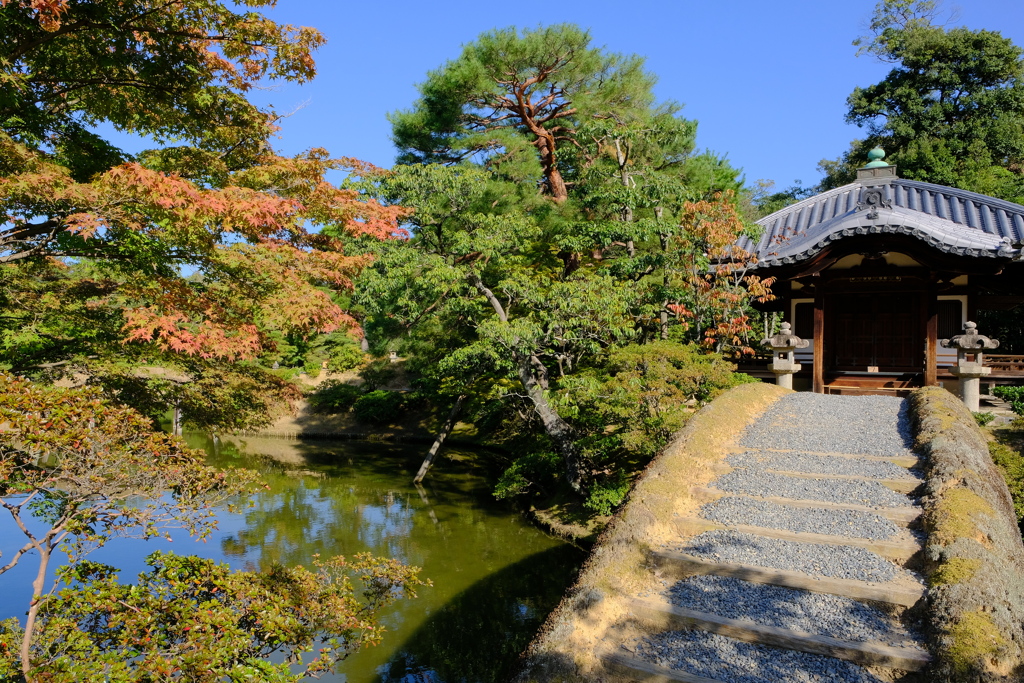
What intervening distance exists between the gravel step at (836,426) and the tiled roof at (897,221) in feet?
8.23

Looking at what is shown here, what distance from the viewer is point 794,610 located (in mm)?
4492

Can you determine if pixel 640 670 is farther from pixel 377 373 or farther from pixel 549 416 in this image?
pixel 377 373

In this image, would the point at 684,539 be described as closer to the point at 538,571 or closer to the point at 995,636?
the point at 995,636

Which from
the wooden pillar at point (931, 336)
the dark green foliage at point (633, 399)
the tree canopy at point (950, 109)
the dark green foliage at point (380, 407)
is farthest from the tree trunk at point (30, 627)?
the tree canopy at point (950, 109)

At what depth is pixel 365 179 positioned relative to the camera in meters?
10.9

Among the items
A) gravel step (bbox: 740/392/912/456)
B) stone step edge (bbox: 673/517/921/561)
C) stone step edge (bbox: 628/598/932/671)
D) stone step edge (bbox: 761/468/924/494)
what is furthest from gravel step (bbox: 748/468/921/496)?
stone step edge (bbox: 628/598/932/671)

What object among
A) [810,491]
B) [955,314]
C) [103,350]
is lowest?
[810,491]

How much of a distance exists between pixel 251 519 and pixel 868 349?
11470 mm

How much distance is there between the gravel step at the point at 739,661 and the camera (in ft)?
12.9

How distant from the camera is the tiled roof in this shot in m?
10.1

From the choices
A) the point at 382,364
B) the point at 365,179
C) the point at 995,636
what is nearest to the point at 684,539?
the point at 995,636

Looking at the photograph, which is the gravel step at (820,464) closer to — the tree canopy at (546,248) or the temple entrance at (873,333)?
the tree canopy at (546,248)

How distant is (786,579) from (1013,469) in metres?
4.92

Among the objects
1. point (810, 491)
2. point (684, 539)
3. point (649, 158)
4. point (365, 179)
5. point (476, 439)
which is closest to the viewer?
point (684, 539)
